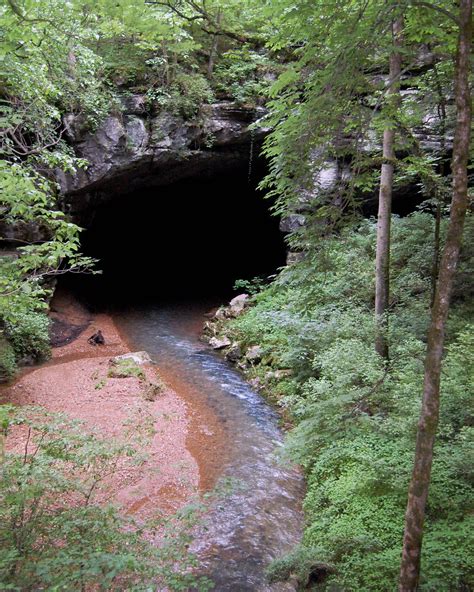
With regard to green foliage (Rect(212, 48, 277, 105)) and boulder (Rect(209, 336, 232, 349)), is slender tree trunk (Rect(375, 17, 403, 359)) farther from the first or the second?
green foliage (Rect(212, 48, 277, 105))

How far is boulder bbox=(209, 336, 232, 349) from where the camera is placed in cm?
1262

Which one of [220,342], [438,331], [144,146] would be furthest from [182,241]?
[438,331]

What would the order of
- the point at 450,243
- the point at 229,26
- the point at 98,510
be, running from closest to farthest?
the point at 450,243 < the point at 98,510 < the point at 229,26

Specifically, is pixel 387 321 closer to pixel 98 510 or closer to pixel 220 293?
pixel 98 510

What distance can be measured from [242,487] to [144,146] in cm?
1119

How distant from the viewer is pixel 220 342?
12766mm

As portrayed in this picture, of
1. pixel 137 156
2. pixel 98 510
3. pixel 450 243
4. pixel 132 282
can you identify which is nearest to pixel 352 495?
pixel 98 510

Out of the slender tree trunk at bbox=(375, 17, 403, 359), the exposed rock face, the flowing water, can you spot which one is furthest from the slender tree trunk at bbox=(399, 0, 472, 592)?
the exposed rock face

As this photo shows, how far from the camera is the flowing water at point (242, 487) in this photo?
4.42 m

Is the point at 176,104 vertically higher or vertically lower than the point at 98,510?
higher

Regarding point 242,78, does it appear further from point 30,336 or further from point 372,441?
point 372,441

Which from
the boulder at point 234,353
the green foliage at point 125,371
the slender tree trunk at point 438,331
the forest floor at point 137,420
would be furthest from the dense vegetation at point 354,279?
the green foliage at point 125,371

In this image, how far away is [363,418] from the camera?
4508 millimetres

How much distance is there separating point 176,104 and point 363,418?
1183cm
